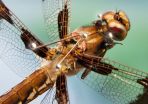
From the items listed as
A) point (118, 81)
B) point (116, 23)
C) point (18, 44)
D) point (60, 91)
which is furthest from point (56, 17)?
point (118, 81)

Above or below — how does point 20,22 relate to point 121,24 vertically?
above

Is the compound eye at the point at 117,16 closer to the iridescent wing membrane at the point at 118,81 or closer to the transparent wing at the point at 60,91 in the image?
the iridescent wing membrane at the point at 118,81

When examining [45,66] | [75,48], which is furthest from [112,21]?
[45,66]

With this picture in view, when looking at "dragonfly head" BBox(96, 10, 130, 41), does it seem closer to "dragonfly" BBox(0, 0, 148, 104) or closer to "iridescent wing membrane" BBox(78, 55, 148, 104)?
"dragonfly" BBox(0, 0, 148, 104)

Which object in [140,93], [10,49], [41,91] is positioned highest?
[10,49]

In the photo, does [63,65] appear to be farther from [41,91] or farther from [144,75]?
[144,75]

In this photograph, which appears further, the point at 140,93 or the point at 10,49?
the point at 10,49

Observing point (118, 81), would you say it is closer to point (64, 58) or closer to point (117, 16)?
point (64, 58)
